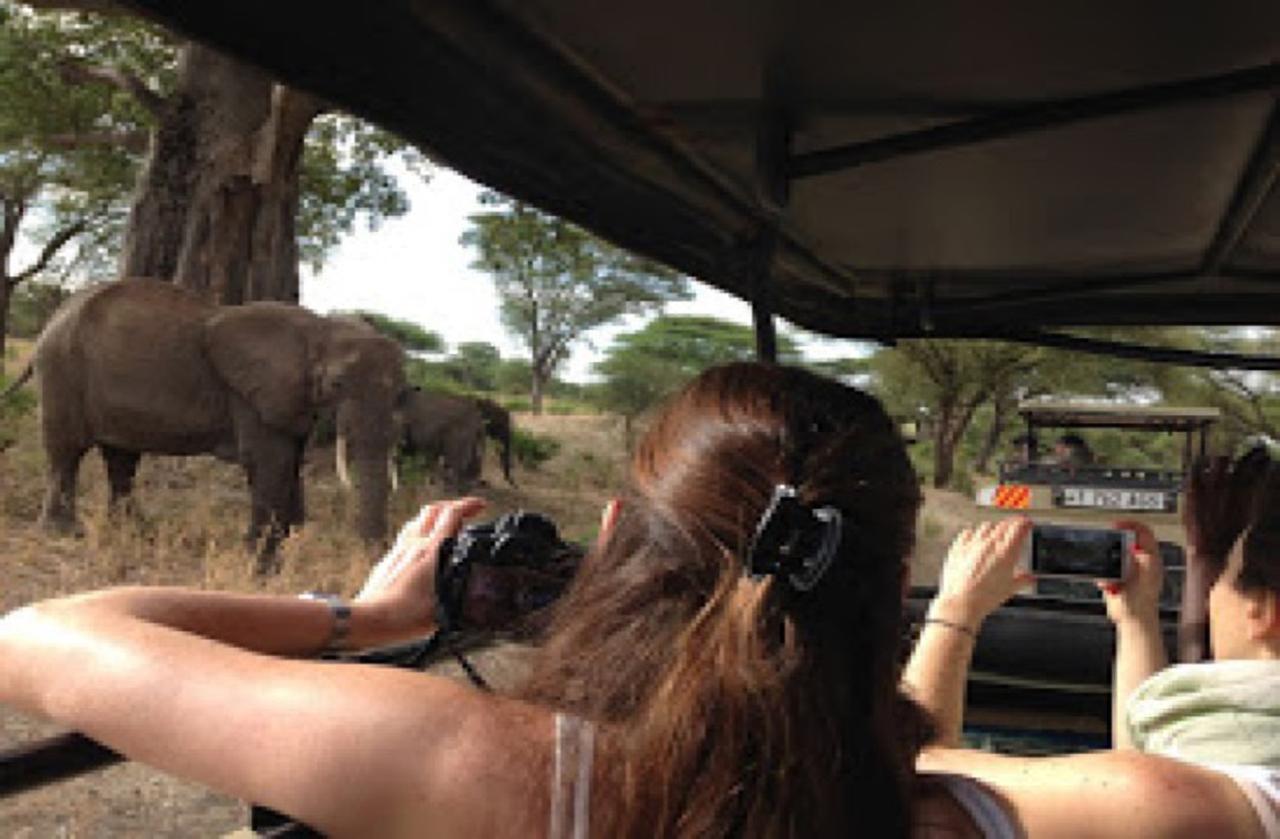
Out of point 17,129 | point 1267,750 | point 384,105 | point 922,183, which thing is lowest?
point 1267,750

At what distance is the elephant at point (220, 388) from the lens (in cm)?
750

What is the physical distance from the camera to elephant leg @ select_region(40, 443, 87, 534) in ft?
24.1

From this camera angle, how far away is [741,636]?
0.74 meters

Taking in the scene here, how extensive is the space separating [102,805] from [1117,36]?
3.69 meters

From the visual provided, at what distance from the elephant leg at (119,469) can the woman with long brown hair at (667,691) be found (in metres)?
7.73

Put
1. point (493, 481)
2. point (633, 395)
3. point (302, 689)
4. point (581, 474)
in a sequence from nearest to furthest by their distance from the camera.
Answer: point (302, 689), point (493, 481), point (581, 474), point (633, 395)

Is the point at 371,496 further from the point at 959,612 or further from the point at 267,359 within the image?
the point at 959,612

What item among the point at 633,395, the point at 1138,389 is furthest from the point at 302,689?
the point at 1138,389

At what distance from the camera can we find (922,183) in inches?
63.3

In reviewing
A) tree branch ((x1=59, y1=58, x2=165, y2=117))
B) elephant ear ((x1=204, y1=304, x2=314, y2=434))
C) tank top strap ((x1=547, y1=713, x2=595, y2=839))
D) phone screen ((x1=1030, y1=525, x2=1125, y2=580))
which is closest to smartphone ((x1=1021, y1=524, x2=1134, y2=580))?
phone screen ((x1=1030, y1=525, x2=1125, y2=580))

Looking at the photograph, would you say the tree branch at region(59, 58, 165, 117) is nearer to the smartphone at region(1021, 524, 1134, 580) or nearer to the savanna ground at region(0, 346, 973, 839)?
the savanna ground at region(0, 346, 973, 839)

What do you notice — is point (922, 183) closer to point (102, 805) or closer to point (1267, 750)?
point (1267, 750)

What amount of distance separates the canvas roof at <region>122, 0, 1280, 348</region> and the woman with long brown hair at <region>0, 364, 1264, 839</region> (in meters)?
0.33

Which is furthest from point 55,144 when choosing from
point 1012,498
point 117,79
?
point 1012,498
